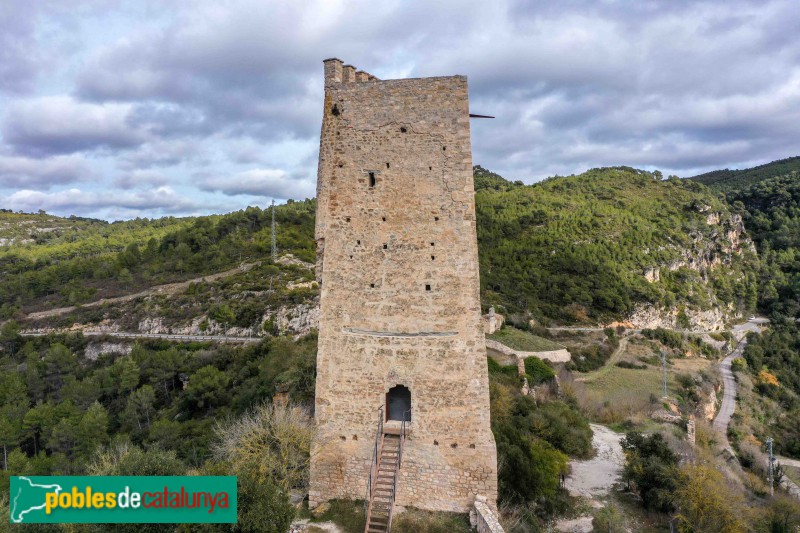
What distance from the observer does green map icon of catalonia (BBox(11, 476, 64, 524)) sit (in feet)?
24.4

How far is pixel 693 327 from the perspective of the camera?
5578cm

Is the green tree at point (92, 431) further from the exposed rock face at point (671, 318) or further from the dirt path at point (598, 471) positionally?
the exposed rock face at point (671, 318)

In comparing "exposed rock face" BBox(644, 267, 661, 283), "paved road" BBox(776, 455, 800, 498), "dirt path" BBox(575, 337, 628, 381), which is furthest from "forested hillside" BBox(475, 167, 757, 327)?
"paved road" BBox(776, 455, 800, 498)

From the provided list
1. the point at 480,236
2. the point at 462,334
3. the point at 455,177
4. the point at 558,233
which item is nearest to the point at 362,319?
the point at 462,334

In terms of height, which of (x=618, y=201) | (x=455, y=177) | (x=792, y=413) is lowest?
(x=792, y=413)

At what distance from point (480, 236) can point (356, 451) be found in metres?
56.8

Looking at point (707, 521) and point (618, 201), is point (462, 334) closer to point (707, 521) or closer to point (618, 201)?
point (707, 521)

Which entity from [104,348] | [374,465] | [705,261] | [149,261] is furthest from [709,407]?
[149,261]

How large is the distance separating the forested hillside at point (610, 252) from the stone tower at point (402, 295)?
40.2 metres

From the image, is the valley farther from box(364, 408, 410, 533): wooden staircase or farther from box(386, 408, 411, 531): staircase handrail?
box(386, 408, 411, 531): staircase handrail

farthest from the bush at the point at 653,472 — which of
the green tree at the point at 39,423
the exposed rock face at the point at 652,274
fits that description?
the exposed rock face at the point at 652,274

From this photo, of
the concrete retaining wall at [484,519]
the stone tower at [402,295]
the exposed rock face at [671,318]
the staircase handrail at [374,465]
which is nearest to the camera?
the concrete retaining wall at [484,519]

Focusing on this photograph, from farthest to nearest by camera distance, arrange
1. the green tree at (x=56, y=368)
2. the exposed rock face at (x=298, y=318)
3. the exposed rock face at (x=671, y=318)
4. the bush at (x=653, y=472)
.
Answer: the exposed rock face at (x=671, y=318) < the exposed rock face at (x=298, y=318) < the green tree at (x=56, y=368) < the bush at (x=653, y=472)

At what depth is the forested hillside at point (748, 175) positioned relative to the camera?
102m
